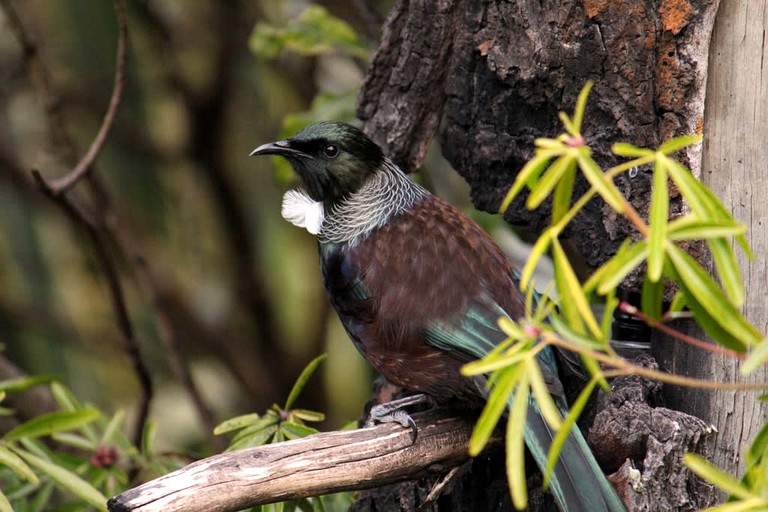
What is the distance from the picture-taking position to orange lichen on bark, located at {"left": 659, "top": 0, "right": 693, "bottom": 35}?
2559 mm

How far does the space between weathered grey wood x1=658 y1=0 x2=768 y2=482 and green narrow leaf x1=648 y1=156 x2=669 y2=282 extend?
1.23 metres

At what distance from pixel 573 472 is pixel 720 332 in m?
0.91

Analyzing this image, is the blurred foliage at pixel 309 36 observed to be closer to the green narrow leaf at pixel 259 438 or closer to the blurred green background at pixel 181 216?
the blurred green background at pixel 181 216

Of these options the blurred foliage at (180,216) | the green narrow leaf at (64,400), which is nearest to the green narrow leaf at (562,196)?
the green narrow leaf at (64,400)

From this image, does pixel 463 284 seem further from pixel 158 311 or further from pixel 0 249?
pixel 0 249

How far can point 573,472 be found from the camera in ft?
7.80

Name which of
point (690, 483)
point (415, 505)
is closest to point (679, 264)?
point (690, 483)

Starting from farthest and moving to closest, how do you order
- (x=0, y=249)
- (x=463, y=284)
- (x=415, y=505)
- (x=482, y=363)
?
1. (x=0, y=249)
2. (x=415, y=505)
3. (x=463, y=284)
4. (x=482, y=363)

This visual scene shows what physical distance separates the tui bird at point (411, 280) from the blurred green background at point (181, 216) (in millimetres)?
2384

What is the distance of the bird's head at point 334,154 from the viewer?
3.06 m

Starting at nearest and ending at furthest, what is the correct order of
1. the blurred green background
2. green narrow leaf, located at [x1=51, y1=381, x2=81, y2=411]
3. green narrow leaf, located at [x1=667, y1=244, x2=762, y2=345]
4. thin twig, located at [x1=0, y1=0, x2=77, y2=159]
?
1. green narrow leaf, located at [x1=667, y1=244, x2=762, y2=345]
2. green narrow leaf, located at [x1=51, y1=381, x2=81, y2=411]
3. thin twig, located at [x1=0, y1=0, x2=77, y2=159]
4. the blurred green background

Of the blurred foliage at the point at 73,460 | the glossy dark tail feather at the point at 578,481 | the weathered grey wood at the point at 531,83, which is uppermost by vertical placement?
the weathered grey wood at the point at 531,83

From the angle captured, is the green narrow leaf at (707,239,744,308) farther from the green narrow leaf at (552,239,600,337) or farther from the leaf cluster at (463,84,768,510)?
the green narrow leaf at (552,239,600,337)

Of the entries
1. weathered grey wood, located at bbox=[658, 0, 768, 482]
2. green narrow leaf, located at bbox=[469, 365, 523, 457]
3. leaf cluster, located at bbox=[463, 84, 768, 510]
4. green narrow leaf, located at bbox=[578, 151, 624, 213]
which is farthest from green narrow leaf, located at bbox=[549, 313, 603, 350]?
weathered grey wood, located at bbox=[658, 0, 768, 482]
